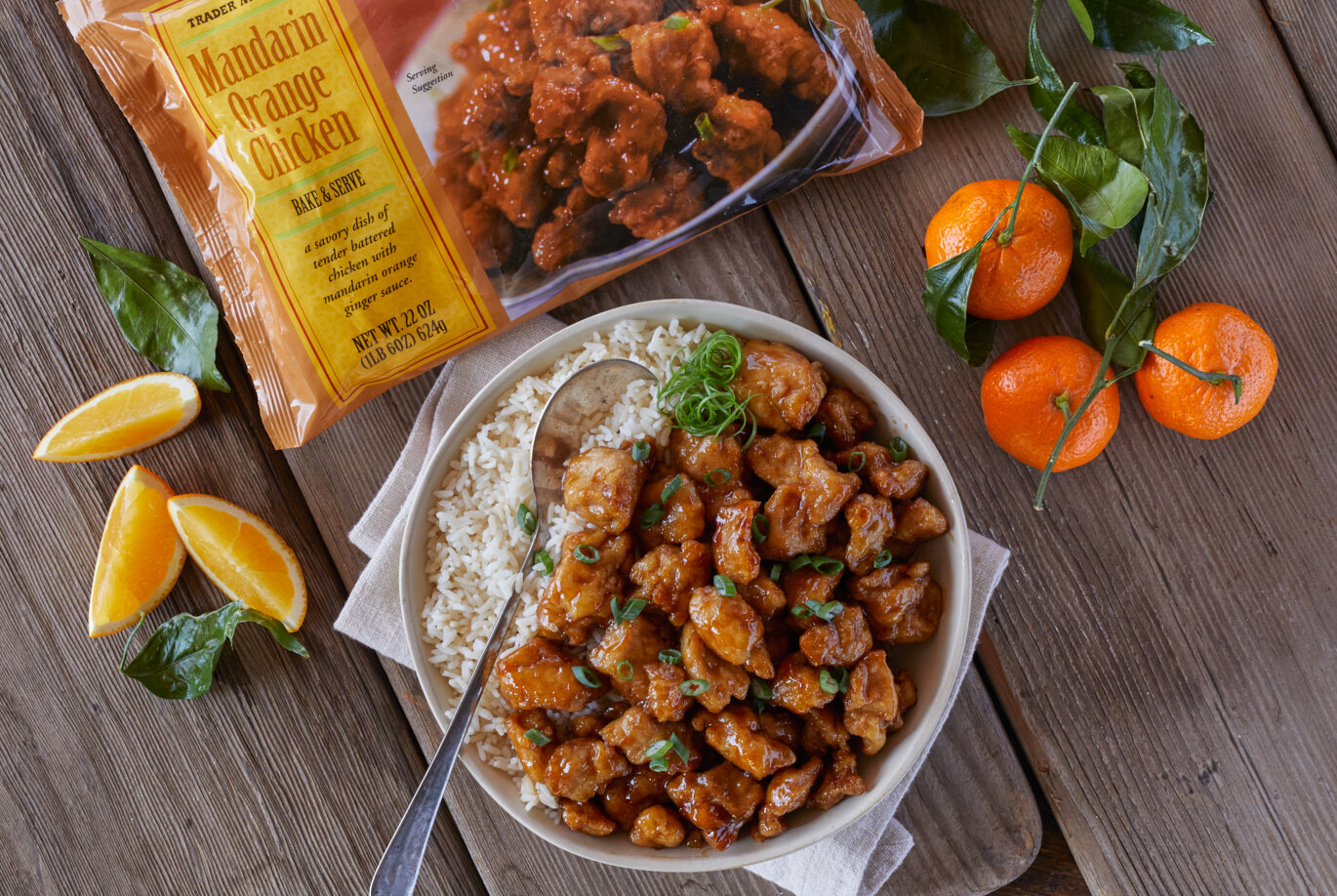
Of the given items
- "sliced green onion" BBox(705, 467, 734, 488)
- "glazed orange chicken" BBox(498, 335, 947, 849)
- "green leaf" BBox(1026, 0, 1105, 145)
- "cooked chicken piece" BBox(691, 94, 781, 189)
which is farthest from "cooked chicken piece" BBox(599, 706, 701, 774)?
"green leaf" BBox(1026, 0, 1105, 145)

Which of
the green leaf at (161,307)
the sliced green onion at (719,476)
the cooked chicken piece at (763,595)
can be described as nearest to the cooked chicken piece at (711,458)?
the sliced green onion at (719,476)

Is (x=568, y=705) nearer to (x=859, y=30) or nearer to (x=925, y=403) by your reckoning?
(x=925, y=403)

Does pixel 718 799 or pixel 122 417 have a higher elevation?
pixel 122 417

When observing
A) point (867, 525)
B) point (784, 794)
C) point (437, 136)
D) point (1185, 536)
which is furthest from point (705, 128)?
point (1185, 536)

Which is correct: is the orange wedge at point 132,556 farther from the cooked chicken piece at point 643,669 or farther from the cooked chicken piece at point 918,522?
the cooked chicken piece at point 918,522

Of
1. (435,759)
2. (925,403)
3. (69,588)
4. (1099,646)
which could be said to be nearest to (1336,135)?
(925,403)

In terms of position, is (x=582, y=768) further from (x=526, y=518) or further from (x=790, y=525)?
(x=790, y=525)
